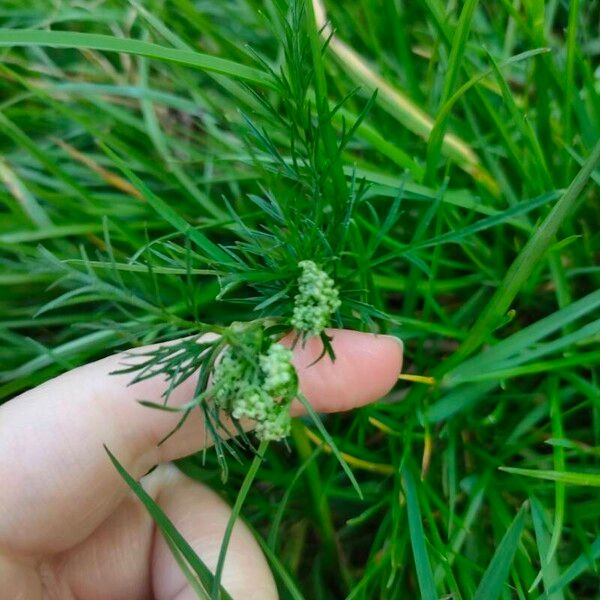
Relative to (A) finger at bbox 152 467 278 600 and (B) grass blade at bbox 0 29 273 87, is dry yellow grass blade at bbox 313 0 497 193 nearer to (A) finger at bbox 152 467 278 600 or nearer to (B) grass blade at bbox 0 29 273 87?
(B) grass blade at bbox 0 29 273 87

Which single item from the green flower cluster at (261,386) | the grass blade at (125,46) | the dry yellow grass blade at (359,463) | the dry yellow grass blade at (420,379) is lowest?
the dry yellow grass blade at (359,463)

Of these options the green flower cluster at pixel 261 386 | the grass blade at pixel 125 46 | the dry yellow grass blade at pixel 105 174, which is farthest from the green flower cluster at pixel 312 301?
the dry yellow grass blade at pixel 105 174

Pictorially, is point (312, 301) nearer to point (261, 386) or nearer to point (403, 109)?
point (261, 386)

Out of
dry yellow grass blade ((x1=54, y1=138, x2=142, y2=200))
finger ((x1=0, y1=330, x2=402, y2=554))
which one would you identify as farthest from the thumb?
dry yellow grass blade ((x1=54, y1=138, x2=142, y2=200))

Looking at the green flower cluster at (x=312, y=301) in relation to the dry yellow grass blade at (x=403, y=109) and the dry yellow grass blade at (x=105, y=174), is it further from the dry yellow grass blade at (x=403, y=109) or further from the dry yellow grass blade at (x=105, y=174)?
the dry yellow grass blade at (x=105, y=174)

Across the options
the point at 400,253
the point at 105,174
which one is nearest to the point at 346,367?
the point at 400,253

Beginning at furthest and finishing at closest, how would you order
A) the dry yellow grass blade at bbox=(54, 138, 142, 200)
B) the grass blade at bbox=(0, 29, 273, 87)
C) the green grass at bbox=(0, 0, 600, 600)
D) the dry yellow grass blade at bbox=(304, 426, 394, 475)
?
the dry yellow grass blade at bbox=(54, 138, 142, 200) < the dry yellow grass blade at bbox=(304, 426, 394, 475) < the green grass at bbox=(0, 0, 600, 600) < the grass blade at bbox=(0, 29, 273, 87)

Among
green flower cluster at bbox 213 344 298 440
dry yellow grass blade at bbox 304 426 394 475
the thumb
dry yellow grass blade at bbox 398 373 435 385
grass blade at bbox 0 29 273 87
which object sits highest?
grass blade at bbox 0 29 273 87

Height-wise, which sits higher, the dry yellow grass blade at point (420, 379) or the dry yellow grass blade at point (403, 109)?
the dry yellow grass blade at point (403, 109)
